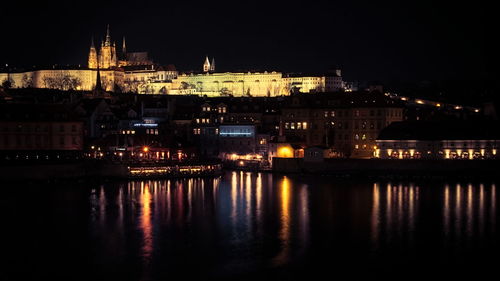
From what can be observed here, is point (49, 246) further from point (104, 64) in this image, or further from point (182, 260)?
point (104, 64)

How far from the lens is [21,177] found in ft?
101

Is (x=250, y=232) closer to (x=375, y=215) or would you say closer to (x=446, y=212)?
(x=375, y=215)

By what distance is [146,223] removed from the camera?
22094 mm

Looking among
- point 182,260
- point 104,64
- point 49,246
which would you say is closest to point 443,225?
point 182,260

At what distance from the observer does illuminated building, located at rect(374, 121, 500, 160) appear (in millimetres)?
34938

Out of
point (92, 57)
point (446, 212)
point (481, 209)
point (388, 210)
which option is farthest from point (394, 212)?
point (92, 57)

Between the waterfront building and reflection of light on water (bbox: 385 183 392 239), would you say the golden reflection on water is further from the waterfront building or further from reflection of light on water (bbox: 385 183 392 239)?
the waterfront building

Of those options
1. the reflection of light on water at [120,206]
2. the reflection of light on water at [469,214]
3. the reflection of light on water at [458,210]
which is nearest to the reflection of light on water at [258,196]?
the reflection of light on water at [120,206]

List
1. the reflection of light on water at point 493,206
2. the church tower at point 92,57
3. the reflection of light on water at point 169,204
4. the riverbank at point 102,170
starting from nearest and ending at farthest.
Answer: the reflection of light on water at point 493,206, the reflection of light on water at point 169,204, the riverbank at point 102,170, the church tower at point 92,57

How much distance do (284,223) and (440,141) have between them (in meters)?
15.7

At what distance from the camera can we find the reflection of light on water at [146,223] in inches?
732

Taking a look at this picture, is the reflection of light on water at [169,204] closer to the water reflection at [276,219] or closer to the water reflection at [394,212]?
the water reflection at [276,219]

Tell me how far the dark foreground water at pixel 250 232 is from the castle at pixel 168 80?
59902 mm

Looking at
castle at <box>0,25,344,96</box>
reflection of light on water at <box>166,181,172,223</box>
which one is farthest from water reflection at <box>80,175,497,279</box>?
castle at <box>0,25,344,96</box>
